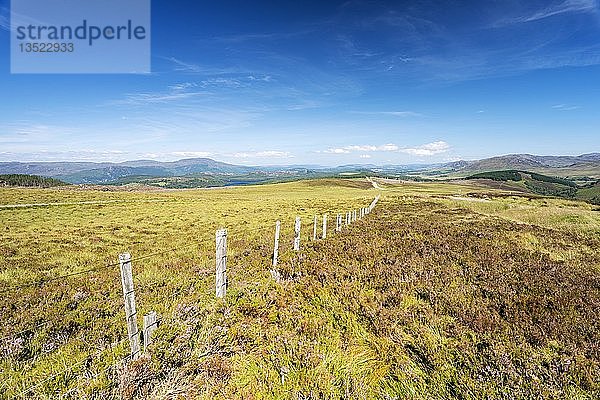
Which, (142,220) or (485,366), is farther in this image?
(142,220)

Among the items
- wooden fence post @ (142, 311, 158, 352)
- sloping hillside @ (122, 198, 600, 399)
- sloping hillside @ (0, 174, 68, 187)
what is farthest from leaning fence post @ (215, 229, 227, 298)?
sloping hillside @ (0, 174, 68, 187)

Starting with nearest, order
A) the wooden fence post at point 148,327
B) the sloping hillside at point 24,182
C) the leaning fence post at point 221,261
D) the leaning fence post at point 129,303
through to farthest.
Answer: the leaning fence post at point 129,303
the wooden fence post at point 148,327
the leaning fence post at point 221,261
the sloping hillside at point 24,182

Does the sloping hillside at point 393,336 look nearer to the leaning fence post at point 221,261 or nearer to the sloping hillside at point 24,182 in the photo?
the leaning fence post at point 221,261

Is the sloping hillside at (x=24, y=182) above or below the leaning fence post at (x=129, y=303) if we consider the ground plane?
above

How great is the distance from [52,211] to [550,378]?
43683 mm

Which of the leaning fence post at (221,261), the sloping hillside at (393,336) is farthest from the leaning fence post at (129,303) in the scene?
the leaning fence post at (221,261)

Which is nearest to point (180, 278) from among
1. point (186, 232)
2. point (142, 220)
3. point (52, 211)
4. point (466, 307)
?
point (466, 307)

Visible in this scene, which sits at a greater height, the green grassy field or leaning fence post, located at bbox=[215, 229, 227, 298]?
leaning fence post, located at bbox=[215, 229, 227, 298]

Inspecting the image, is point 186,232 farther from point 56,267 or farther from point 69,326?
point 69,326

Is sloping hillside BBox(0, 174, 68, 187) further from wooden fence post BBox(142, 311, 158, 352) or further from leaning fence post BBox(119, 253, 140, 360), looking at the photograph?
leaning fence post BBox(119, 253, 140, 360)

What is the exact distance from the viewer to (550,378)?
5.83m

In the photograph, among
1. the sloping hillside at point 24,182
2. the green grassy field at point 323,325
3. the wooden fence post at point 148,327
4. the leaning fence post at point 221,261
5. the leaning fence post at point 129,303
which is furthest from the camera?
the sloping hillside at point 24,182

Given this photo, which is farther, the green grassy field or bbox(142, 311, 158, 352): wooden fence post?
bbox(142, 311, 158, 352): wooden fence post

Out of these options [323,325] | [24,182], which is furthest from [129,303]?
[24,182]
